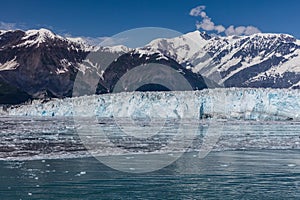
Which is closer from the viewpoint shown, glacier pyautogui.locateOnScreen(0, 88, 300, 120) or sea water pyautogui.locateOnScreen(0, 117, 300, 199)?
sea water pyautogui.locateOnScreen(0, 117, 300, 199)

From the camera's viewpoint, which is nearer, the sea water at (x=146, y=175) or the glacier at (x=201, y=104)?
the sea water at (x=146, y=175)

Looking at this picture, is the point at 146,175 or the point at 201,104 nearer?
the point at 146,175

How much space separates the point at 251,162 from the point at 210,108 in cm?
3860

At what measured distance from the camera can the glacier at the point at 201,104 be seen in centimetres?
5209

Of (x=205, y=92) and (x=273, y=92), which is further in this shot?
(x=205, y=92)

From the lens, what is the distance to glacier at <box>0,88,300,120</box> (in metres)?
52.1

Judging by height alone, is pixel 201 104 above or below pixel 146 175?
above

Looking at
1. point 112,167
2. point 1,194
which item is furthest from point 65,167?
point 1,194

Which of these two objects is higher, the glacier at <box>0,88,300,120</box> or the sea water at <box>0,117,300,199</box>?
the glacier at <box>0,88,300,120</box>

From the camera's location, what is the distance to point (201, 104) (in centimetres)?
5472

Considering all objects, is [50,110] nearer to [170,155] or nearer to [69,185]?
[170,155]

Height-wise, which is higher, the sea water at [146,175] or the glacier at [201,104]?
the glacier at [201,104]

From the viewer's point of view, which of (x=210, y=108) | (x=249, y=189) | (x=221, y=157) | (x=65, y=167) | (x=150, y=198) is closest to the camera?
(x=150, y=198)

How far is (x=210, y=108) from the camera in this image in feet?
180
